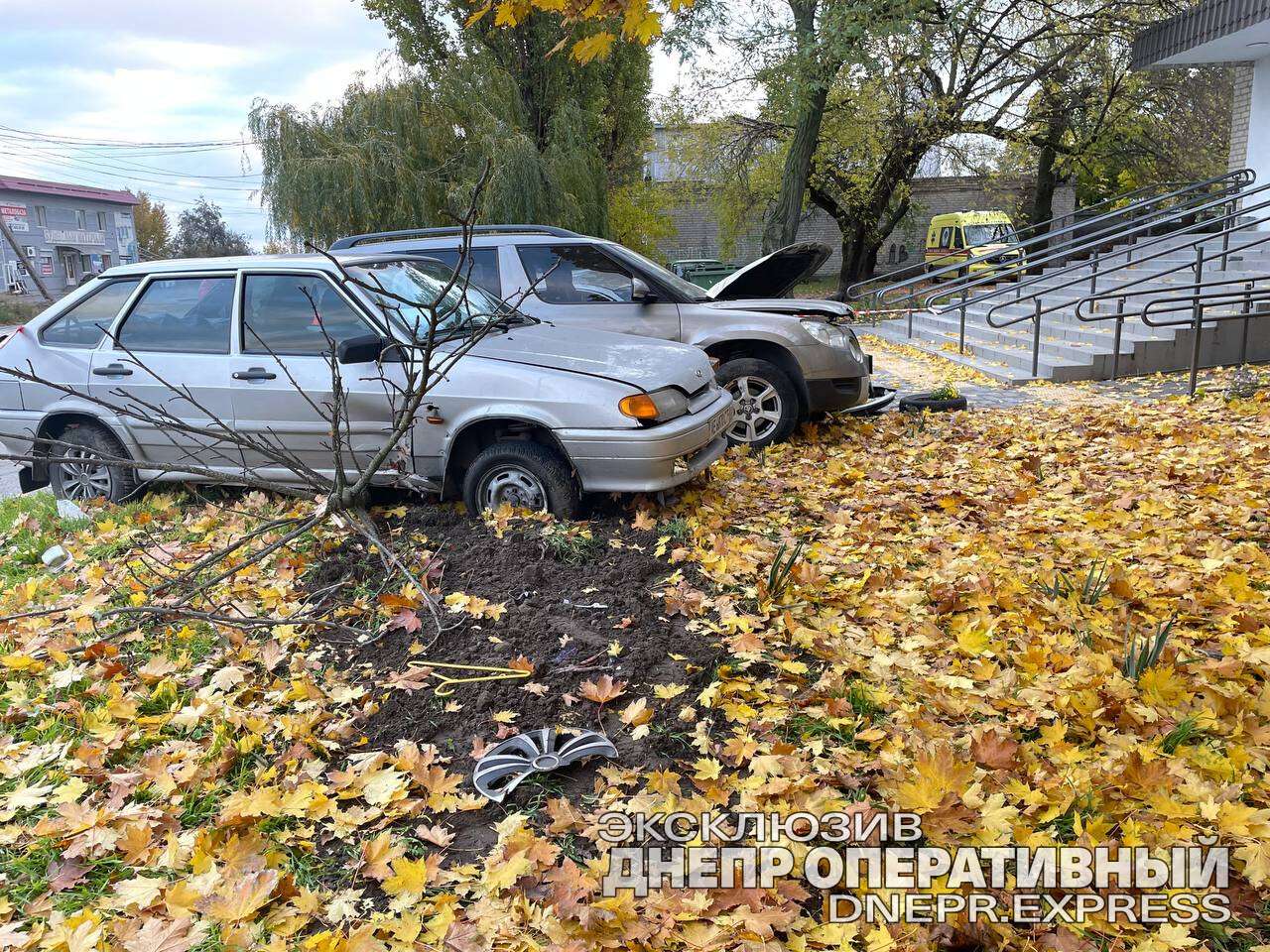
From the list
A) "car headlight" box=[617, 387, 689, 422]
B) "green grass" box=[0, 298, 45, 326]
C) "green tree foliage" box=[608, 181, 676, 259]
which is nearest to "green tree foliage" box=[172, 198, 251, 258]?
"green grass" box=[0, 298, 45, 326]

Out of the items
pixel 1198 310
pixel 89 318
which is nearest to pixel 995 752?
pixel 89 318

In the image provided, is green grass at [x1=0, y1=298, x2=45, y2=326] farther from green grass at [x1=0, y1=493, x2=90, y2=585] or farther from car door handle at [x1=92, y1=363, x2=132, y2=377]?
car door handle at [x1=92, y1=363, x2=132, y2=377]

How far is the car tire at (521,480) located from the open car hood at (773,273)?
3.75m

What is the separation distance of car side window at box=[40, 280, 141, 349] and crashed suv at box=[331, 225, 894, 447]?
2.10 m

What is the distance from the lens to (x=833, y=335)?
301 inches

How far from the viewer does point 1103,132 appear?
1012 inches

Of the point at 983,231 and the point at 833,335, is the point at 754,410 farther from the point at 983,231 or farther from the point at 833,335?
the point at 983,231

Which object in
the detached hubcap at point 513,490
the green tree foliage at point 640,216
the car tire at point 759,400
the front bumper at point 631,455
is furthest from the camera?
the green tree foliage at point 640,216

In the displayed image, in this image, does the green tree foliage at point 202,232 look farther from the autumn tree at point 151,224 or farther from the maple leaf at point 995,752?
the maple leaf at point 995,752

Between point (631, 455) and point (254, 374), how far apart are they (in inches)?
106

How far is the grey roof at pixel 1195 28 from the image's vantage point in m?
13.3

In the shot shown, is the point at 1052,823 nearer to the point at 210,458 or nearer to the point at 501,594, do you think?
the point at 501,594

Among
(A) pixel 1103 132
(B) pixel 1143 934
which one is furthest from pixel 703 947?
(A) pixel 1103 132

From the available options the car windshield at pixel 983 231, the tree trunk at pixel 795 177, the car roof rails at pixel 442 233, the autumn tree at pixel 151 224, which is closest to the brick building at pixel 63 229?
the autumn tree at pixel 151 224
